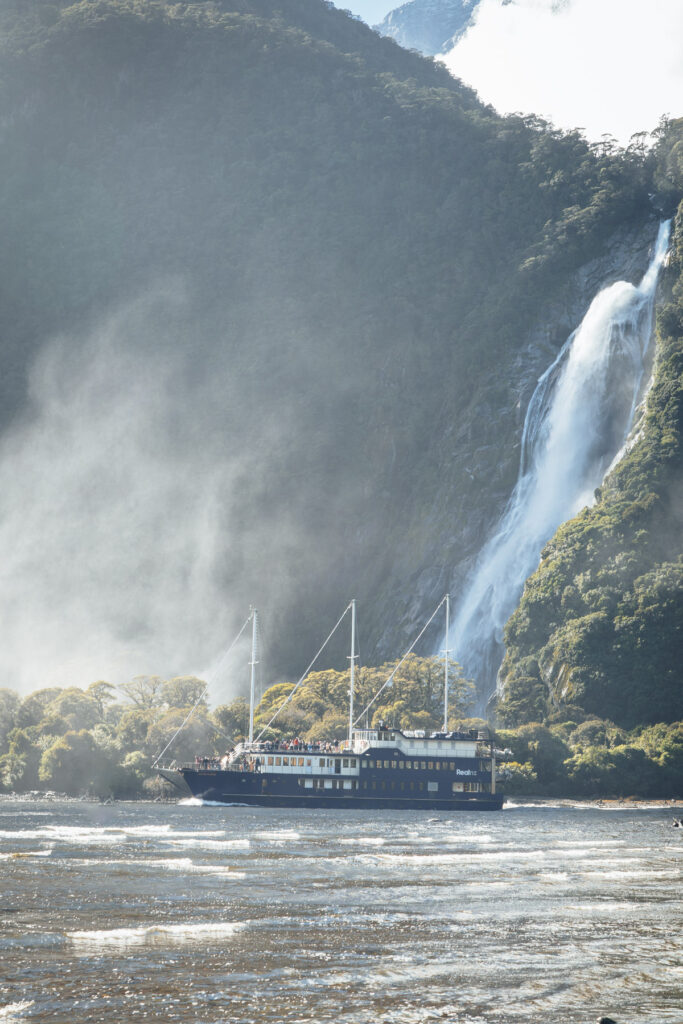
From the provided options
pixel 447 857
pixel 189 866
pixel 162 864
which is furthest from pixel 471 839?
pixel 162 864

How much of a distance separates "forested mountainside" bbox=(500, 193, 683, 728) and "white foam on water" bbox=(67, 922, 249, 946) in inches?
3917

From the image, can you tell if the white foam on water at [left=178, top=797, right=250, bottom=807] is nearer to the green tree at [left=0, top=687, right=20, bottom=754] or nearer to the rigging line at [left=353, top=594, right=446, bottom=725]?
the rigging line at [left=353, top=594, right=446, bottom=725]

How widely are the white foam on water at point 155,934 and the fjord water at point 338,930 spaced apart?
0.09 meters

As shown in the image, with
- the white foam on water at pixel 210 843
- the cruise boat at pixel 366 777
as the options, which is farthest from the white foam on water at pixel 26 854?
the cruise boat at pixel 366 777

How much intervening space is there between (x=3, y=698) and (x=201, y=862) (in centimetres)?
9795

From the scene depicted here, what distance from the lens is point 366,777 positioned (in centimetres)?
10481

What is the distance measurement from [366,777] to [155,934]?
2776 inches

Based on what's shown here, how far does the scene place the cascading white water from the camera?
160625 mm

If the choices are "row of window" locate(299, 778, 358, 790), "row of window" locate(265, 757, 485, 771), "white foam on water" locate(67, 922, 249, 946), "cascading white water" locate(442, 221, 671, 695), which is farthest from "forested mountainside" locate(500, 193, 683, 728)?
"white foam on water" locate(67, 922, 249, 946)

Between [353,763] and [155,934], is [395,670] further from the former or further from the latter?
[155,934]

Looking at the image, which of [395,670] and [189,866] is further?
[395,670]

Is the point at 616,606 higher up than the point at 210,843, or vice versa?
the point at 616,606

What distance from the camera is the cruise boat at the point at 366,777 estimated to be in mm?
103938

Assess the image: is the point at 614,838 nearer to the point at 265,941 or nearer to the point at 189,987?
the point at 265,941
